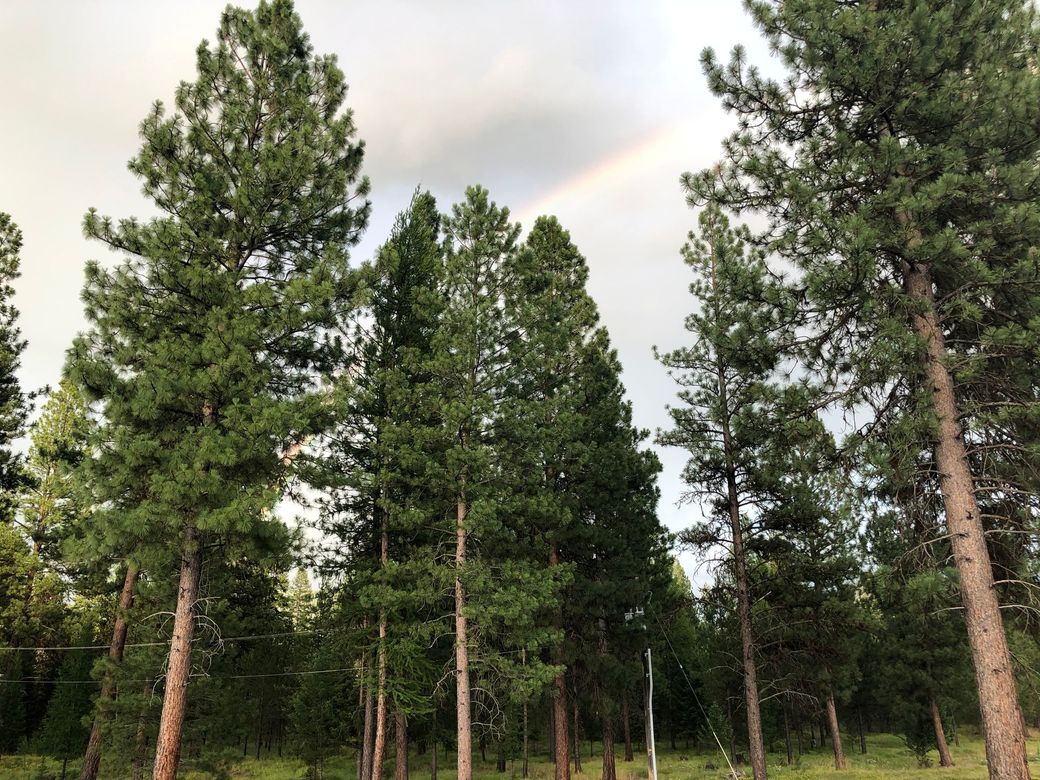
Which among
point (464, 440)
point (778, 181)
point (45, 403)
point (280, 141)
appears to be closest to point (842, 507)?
point (778, 181)

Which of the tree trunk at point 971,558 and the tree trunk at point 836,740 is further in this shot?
the tree trunk at point 836,740

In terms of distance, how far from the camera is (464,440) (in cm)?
1443

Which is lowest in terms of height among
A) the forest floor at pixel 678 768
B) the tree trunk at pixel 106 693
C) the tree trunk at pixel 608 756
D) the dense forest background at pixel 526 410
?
the forest floor at pixel 678 768

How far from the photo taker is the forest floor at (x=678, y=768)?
23562mm

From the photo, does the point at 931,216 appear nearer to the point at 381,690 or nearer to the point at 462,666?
the point at 462,666

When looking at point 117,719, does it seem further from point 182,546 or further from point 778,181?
point 778,181

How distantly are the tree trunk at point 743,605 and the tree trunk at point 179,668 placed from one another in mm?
11797

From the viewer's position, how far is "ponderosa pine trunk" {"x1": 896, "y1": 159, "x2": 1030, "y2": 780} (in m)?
7.26

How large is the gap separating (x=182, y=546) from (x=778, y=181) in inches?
451

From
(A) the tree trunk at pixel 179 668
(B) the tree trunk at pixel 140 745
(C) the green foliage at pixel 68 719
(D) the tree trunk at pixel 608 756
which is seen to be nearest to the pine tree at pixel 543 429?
(D) the tree trunk at pixel 608 756

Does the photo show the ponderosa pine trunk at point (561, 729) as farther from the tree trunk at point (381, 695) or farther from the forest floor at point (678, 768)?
the forest floor at point (678, 768)

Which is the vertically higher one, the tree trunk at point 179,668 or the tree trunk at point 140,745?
the tree trunk at point 179,668

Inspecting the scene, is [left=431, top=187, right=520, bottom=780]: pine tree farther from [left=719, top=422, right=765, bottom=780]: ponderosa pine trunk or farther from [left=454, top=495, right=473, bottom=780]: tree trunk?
[left=719, top=422, right=765, bottom=780]: ponderosa pine trunk

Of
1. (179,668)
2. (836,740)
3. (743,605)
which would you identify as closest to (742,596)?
(743,605)
